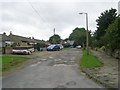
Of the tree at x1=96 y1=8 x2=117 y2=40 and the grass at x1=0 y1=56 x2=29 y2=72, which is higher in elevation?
the tree at x1=96 y1=8 x2=117 y2=40

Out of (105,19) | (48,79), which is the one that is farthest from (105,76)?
(105,19)

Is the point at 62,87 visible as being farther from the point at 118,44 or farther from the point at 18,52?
the point at 18,52

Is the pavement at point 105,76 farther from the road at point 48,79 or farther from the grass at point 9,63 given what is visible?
the grass at point 9,63

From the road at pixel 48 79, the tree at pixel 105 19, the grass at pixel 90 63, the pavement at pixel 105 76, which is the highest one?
the tree at pixel 105 19

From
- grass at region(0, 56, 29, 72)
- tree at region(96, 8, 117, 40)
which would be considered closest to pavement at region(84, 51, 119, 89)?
grass at region(0, 56, 29, 72)

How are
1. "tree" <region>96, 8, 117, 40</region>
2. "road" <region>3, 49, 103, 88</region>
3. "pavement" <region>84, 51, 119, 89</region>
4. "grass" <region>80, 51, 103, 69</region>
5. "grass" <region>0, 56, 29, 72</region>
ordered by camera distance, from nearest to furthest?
"pavement" <region>84, 51, 119, 89</region> < "road" <region>3, 49, 103, 88</region> < "grass" <region>0, 56, 29, 72</region> < "grass" <region>80, 51, 103, 69</region> < "tree" <region>96, 8, 117, 40</region>

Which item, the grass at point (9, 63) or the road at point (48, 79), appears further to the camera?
the grass at point (9, 63)

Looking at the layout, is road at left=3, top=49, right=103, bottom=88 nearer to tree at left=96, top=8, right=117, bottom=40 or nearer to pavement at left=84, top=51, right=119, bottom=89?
pavement at left=84, top=51, right=119, bottom=89

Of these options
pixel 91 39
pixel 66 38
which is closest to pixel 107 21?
pixel 91 39

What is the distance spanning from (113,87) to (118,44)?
19656 millimetres

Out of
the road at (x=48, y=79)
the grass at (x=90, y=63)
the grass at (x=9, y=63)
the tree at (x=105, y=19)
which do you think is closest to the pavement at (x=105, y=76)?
the road at (x=48, y=79)

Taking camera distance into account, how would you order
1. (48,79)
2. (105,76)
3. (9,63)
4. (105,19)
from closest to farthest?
(48,79), (105,76), (9,63), (105,19)

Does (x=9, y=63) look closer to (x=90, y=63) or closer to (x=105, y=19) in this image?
(x=90, y=63)

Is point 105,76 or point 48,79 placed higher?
point 105,76
